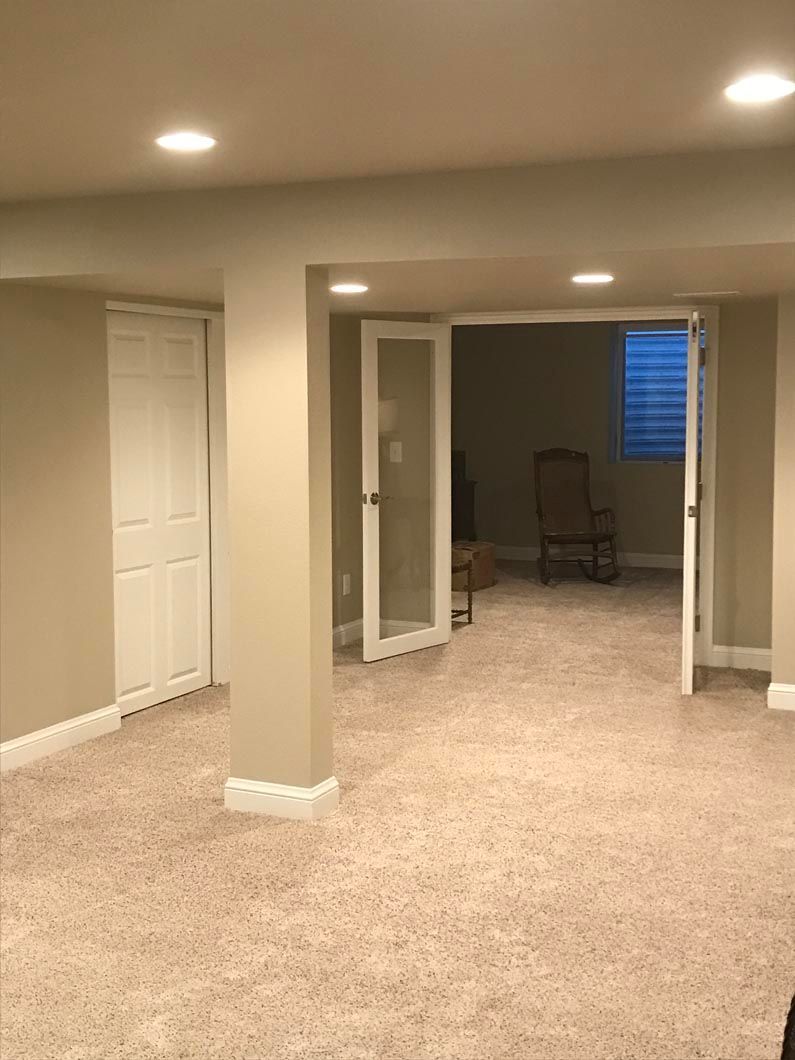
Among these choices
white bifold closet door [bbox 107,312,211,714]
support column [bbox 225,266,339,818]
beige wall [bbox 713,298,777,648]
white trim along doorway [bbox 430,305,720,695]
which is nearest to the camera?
support column [bbox 225,266,339,818]

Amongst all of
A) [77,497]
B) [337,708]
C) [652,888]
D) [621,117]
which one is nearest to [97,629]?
[77,497]

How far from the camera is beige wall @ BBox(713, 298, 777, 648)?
238 inches

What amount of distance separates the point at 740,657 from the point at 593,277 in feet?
9.05

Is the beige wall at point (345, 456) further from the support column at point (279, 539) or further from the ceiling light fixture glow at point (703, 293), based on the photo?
the support column at point (279, 539)

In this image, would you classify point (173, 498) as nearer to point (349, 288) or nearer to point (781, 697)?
point (349, 288)

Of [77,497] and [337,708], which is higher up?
[77,497]

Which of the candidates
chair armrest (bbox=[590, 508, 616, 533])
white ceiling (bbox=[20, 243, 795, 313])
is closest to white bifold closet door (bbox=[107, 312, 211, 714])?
white ceiling (bbox=[20, 243, 795, 313])

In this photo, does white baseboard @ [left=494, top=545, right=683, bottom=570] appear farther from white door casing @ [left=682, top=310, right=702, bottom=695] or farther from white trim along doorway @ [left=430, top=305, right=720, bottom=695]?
white door casing @ [left=682, top=310, right=702, bottom=695]

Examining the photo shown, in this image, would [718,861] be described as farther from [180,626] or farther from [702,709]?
[180,626]

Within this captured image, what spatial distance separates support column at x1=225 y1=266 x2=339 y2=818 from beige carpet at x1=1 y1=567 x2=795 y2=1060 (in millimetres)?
224

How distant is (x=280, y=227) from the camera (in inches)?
153

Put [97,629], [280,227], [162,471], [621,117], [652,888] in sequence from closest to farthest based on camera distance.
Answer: [621,117], [652,888], [280,227], [97,629], [162,471]

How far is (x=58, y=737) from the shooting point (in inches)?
193

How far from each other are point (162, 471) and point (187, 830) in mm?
2045
